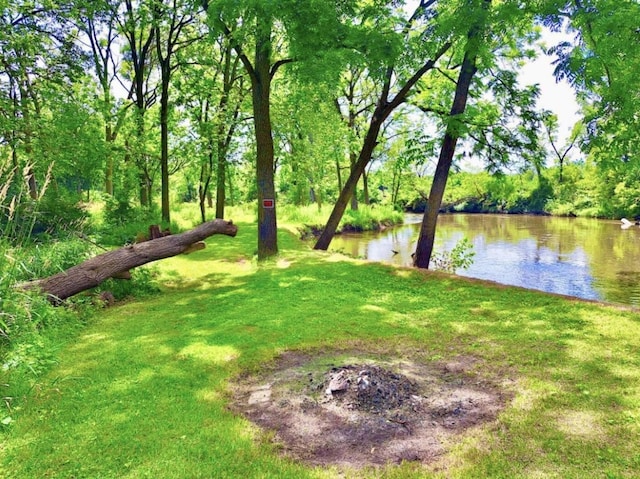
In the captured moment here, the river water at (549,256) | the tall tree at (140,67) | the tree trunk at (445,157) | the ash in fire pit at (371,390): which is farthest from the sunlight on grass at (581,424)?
the tall tree at (140,67)

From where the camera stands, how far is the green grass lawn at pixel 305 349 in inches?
122

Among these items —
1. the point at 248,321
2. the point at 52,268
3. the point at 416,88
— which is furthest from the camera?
the point at 416,88

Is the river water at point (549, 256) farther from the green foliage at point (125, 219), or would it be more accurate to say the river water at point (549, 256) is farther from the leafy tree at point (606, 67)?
the green foliage at point (125, 219)

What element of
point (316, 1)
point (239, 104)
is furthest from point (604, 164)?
point (239, 104)

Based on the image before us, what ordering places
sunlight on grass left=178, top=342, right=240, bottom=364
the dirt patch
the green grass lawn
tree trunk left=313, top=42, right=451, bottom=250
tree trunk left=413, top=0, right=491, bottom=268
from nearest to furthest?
the green grass lawn < the dirt patch < sunlight on grass left=178, top=342, right=240, bottom=364 < tree trunk left=413, top=0, right=491, bottom=268 < tree trunk left=313, top=42, right=451, bottom=250

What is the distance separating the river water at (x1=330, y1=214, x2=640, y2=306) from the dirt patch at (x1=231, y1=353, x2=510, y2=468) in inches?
303

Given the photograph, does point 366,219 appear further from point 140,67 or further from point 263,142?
point 263,142

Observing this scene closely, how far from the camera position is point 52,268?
7180mm

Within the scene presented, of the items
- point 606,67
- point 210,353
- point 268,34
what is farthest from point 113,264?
point 606,67

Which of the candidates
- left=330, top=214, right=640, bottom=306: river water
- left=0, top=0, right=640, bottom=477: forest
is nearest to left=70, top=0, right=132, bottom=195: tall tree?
left=0, top=0, right=640, bottom=477: forest

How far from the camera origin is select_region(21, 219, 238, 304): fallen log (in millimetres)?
6619

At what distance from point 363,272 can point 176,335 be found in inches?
177

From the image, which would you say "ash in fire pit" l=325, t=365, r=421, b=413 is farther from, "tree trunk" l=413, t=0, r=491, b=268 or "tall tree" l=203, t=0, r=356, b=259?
"tree trunk" l=413, t=0, r=491, b=268

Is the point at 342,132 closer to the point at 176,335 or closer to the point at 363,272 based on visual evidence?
the point at 363,272
